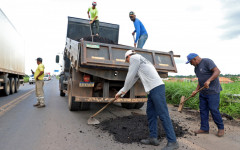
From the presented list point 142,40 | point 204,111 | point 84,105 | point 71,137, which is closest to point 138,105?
point 84,105

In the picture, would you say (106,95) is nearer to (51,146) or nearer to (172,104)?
(51,146)

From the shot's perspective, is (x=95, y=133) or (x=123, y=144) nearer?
(x=123, y=144)

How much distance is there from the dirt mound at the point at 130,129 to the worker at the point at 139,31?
277 cm

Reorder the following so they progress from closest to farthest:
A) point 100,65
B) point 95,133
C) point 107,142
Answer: point 107,142
point 95,133
point 100,65

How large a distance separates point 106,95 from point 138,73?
5.74 ft

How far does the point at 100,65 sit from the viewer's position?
4.51m

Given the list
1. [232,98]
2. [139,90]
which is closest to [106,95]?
[139,90]

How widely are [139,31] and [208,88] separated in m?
3.14

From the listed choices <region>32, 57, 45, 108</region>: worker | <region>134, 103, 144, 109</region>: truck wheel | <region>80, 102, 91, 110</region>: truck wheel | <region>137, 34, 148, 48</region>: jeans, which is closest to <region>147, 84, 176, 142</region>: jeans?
<region>80, 102, 91, 110</region>: truck wheel

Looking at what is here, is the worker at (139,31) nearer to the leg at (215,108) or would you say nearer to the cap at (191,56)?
the cap at (191,56)

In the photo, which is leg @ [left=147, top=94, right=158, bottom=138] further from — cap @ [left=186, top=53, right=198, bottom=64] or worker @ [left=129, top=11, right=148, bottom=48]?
worker @ [left=129, top=11, right=148, bottom=48]

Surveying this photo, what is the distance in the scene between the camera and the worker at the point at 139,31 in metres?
6.25

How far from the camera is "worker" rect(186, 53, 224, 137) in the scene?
3793 mm

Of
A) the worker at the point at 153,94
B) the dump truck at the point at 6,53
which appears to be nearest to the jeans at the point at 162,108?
the worker at the point at 153,94
